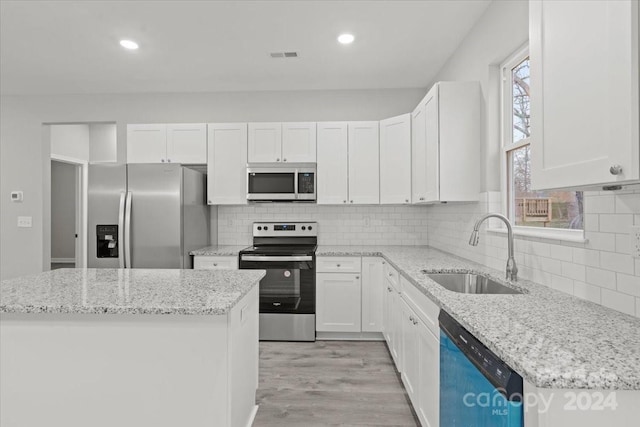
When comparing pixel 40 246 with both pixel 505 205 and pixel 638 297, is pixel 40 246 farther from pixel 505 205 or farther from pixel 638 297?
pixel 638 297

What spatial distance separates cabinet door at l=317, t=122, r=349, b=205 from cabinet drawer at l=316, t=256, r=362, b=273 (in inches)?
25.4

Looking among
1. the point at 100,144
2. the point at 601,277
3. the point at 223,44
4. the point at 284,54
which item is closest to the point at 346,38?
the point at 284,54

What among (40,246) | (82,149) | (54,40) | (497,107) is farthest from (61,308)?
(82,149)

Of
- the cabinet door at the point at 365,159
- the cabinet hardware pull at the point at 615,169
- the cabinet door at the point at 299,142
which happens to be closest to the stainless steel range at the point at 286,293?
the cabinet door at the point at 365,159

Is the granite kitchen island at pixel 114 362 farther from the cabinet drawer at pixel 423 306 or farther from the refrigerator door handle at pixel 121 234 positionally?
the refrigerator door handle at pixel 121 234

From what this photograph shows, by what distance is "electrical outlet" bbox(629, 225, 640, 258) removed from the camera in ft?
4.38

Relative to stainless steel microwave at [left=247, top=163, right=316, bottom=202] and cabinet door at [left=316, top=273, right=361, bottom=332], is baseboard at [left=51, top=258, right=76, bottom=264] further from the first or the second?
cabinet door at [left=316, top=273, right=361, bottom=332]

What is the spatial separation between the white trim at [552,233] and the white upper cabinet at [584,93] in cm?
49

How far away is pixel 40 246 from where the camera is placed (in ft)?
14.3

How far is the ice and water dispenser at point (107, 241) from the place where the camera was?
3.54m

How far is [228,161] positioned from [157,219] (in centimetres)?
96

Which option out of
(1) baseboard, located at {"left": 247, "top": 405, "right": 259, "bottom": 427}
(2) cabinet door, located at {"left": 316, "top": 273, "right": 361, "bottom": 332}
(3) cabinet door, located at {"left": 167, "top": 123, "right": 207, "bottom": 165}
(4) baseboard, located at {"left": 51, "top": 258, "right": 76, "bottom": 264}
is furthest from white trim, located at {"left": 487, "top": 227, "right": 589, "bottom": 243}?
(4) baseboard, located at {"left": 51, "top": 258, "right": 76, "bottom": 264}

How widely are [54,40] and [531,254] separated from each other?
12.8ft

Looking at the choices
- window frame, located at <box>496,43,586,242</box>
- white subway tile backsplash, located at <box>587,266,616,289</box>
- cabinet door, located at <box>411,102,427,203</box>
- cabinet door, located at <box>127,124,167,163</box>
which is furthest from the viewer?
cabinet door, located at <box>127,124,167,163</box>
